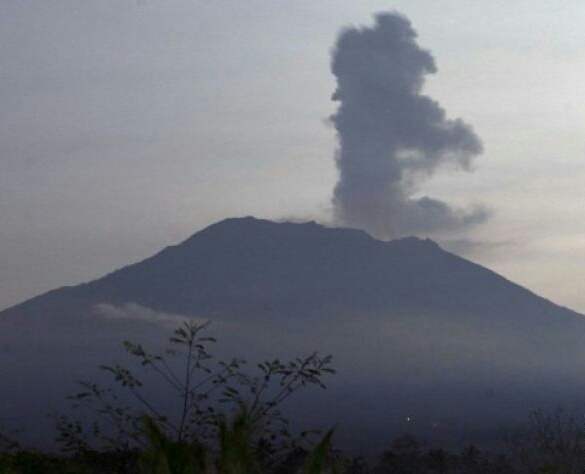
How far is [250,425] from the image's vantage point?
9297 millimetres

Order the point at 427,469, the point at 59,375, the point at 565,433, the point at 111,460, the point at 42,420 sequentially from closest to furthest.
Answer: the point at 111,460
the point at 565,433
the point at 427,469
the point at 42,420
the point at 59,375

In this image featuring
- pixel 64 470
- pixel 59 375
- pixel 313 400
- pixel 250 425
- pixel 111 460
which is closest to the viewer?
pixel 250 425

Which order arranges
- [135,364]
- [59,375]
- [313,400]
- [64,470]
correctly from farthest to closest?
[59,375]
[135,364]
[313,400]
[64,470]

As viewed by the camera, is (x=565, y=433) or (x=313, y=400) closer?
(x=565, y=433)

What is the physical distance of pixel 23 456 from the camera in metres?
14.3

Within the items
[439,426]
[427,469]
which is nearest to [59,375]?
[439,426]

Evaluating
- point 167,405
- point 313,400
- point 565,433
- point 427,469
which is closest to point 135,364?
point 167,405

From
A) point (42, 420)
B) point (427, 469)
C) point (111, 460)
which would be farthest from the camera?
point (42, 420)

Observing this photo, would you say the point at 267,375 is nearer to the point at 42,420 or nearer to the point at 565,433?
the point at 565,433

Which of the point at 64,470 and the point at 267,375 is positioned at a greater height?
the point at 267,375

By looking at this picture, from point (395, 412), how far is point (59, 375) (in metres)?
60.7

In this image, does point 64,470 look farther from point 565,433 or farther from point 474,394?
point 474,394

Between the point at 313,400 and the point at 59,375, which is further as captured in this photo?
the point at 59,375

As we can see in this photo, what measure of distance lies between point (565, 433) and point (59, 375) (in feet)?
570
